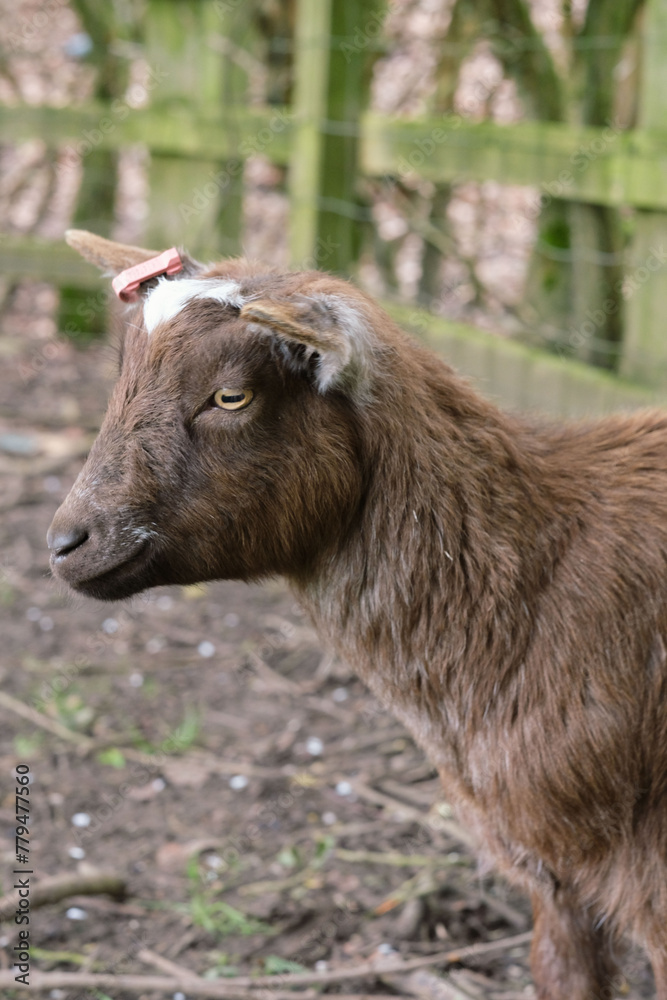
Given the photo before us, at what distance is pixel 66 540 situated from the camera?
264 cm

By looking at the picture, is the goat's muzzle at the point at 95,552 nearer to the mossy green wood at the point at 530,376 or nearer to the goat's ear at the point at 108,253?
the goat's ear at the point at 108,253

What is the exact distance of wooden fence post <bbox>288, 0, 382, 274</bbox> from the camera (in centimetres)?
596

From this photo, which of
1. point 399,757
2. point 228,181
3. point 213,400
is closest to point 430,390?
point 213,400

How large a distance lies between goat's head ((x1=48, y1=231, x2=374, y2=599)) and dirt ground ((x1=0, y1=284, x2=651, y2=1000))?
1.23 feet

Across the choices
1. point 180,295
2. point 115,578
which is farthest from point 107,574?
point 180,295

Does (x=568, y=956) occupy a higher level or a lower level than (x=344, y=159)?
lower

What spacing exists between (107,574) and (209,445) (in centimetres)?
39

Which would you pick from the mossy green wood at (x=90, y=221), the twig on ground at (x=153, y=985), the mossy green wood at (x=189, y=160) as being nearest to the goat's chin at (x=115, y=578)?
the twig on ground at (x=153, y=985)

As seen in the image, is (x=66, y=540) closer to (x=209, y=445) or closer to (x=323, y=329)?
(x=209, y=445)

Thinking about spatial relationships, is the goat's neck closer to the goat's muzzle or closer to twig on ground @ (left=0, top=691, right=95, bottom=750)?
the goat's muzzle

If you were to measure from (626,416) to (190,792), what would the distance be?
227 cm

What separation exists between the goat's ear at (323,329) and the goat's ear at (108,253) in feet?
2.35

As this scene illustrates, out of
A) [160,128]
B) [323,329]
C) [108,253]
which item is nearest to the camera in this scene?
[323,329]

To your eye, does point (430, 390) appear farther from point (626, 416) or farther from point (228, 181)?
point (228, 181)
